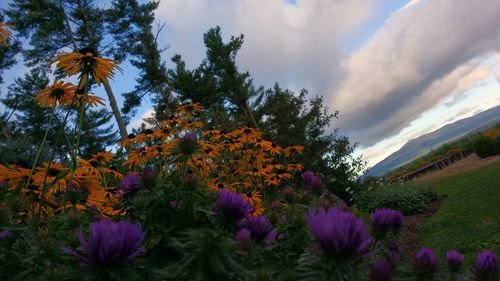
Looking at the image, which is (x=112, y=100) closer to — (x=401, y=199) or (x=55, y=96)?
(x=401, y=199)

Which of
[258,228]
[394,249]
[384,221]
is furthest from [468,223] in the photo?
[258,228]

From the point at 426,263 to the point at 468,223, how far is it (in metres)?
8.23

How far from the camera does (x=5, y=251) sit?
1396mm

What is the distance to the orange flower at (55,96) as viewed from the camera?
323 cm

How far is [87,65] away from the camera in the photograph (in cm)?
285

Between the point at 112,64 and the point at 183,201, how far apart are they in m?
1.83

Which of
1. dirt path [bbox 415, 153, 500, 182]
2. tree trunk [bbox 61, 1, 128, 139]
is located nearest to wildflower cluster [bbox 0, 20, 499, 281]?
tree trunk [bbox 61, 1, 128, 139]

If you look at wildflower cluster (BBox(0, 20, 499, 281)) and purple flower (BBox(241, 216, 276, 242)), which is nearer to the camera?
Result: wildflower cluster (BBox(0, 20, 499, 281))

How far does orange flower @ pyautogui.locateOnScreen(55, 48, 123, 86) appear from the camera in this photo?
9.32 feet

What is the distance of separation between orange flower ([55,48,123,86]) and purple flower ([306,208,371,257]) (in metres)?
2.30

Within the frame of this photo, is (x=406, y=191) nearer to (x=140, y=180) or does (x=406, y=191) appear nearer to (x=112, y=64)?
Result: (x=112, y=64)

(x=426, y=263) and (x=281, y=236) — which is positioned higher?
(x=281, y=236)

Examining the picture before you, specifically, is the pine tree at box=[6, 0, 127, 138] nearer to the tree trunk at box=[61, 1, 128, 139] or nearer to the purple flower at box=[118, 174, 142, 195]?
the tree trunk at box=[61, 1, 128, 139]

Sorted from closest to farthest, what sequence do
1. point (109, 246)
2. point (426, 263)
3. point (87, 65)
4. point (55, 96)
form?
point (109, 246)
point (426, 263)
point (87, 65)
point (55, 96)
